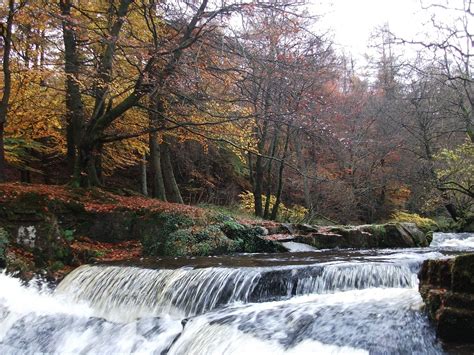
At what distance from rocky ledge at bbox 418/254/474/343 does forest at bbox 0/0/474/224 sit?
5308mm

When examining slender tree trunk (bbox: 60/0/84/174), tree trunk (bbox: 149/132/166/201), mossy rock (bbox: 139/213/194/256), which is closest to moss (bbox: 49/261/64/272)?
mossy rock (bbox: 139/213/194/256)

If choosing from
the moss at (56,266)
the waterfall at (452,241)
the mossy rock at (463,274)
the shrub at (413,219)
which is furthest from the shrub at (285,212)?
the mossy rock at (463,274)

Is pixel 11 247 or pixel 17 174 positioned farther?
pixel 17 174

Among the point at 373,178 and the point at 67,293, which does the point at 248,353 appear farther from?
the point at 373,178

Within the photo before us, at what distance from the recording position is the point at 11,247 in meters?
8.60

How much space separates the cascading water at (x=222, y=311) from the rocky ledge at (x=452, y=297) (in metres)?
0.17

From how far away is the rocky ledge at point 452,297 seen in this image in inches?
167

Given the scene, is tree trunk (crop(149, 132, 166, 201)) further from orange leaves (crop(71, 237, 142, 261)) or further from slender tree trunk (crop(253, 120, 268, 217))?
orange leaves (crop(71, 237, 142, 261))

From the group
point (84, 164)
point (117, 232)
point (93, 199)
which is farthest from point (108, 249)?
point (84, 164)

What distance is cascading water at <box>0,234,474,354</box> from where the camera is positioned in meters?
4.55

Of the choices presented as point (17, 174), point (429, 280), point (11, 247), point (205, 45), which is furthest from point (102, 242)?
point (17, 174)

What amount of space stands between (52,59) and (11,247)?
7251 millimetres

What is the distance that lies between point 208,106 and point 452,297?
8.43m

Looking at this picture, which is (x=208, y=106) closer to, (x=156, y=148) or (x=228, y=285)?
(x=156, y=148)
